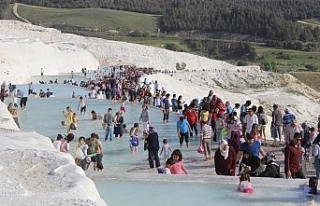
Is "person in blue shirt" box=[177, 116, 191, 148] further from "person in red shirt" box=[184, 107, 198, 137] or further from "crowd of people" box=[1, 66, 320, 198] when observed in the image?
"person in red shirt" box=[184, 107, 198, 137]

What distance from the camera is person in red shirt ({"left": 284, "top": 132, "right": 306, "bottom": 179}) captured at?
11.8 meters

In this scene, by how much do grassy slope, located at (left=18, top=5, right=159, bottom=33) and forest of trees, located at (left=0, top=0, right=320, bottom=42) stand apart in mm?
5108

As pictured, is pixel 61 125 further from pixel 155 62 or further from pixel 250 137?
pixel 155 62

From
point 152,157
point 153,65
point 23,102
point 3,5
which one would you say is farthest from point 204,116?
point 3,5

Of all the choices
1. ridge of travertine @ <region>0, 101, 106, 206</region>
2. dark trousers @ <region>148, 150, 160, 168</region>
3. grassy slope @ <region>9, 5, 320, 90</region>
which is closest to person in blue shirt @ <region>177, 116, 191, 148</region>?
dark trousers @ <region>148, 150, 160, 168</region>

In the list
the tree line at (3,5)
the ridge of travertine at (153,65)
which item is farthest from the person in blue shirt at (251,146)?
the tree line at (3,5)

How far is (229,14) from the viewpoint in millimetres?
149125

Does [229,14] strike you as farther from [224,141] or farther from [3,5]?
[224,141]

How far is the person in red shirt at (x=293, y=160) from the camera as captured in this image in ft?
38.6

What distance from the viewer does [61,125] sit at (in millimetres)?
20953

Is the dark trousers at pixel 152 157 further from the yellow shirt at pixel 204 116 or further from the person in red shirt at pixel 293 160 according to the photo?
the person in red shirt at pixel 293 160

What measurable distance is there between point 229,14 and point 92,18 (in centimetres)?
3076

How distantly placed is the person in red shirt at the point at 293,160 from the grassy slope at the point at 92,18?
129952mm

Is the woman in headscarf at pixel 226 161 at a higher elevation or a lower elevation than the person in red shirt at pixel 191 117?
lower
